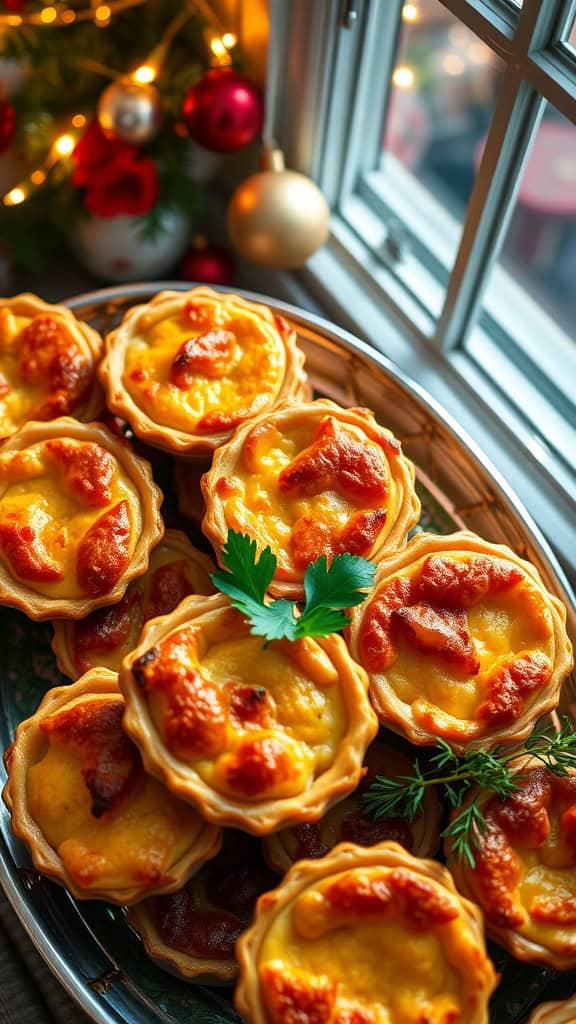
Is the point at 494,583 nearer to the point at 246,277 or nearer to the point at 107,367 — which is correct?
the point at 107,367

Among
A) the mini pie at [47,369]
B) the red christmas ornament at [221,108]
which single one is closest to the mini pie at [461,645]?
the mini pie at [47,369]

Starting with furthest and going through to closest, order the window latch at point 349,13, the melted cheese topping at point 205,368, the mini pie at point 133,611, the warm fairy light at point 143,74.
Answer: the warm fairy light at point 143,74 → the window latch at point 349,13 → the melted cheese topping at point 205,368 → the mini pie at point 133,611

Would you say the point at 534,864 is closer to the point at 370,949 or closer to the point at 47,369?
the point at 370,949

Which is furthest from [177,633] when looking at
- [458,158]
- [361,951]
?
[458,158]

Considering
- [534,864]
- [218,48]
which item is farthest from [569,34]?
[534,864]

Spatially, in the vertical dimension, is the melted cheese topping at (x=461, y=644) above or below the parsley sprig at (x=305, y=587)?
below

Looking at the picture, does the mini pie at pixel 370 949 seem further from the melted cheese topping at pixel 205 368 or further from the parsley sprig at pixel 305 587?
the melted cheese topping at pixel 205 368

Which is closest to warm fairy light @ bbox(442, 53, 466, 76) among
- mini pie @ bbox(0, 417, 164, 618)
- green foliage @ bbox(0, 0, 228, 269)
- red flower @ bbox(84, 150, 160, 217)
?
green foliage @ bbox(0, 0, 228, 269)
